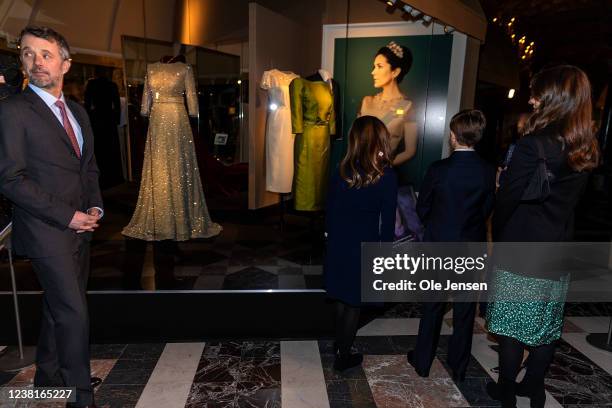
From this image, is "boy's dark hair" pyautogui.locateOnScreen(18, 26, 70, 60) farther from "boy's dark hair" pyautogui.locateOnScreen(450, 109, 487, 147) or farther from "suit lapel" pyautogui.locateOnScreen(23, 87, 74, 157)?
"boy's dark hair" pyautogui.locateOnScreen(450, 109, 487, 147)

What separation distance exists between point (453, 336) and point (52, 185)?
2.15m

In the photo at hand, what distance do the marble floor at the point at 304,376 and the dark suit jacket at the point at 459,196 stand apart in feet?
2.84

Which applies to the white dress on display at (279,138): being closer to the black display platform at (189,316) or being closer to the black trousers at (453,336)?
the black display platform at (189,316)

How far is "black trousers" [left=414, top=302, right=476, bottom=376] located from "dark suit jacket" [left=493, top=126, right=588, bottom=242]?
573mm

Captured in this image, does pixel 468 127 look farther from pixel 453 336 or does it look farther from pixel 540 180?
pixel 453 336

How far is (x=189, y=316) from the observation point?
9.12ft

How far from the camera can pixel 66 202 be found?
1.68 meters

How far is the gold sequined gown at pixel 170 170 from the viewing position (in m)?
3.15

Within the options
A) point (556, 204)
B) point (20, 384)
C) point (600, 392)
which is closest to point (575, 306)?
point (600, 392)

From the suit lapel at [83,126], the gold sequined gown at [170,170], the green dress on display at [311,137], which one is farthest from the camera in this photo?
the green dress on display at [311,137]

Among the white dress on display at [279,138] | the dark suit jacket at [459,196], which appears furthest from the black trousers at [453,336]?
the white dress on display at [279,138]

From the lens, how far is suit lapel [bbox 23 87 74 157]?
1.58 meters

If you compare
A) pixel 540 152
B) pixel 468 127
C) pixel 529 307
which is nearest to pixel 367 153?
pixel 468 127

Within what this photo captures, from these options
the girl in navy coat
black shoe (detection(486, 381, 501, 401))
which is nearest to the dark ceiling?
the girl in navy coat
